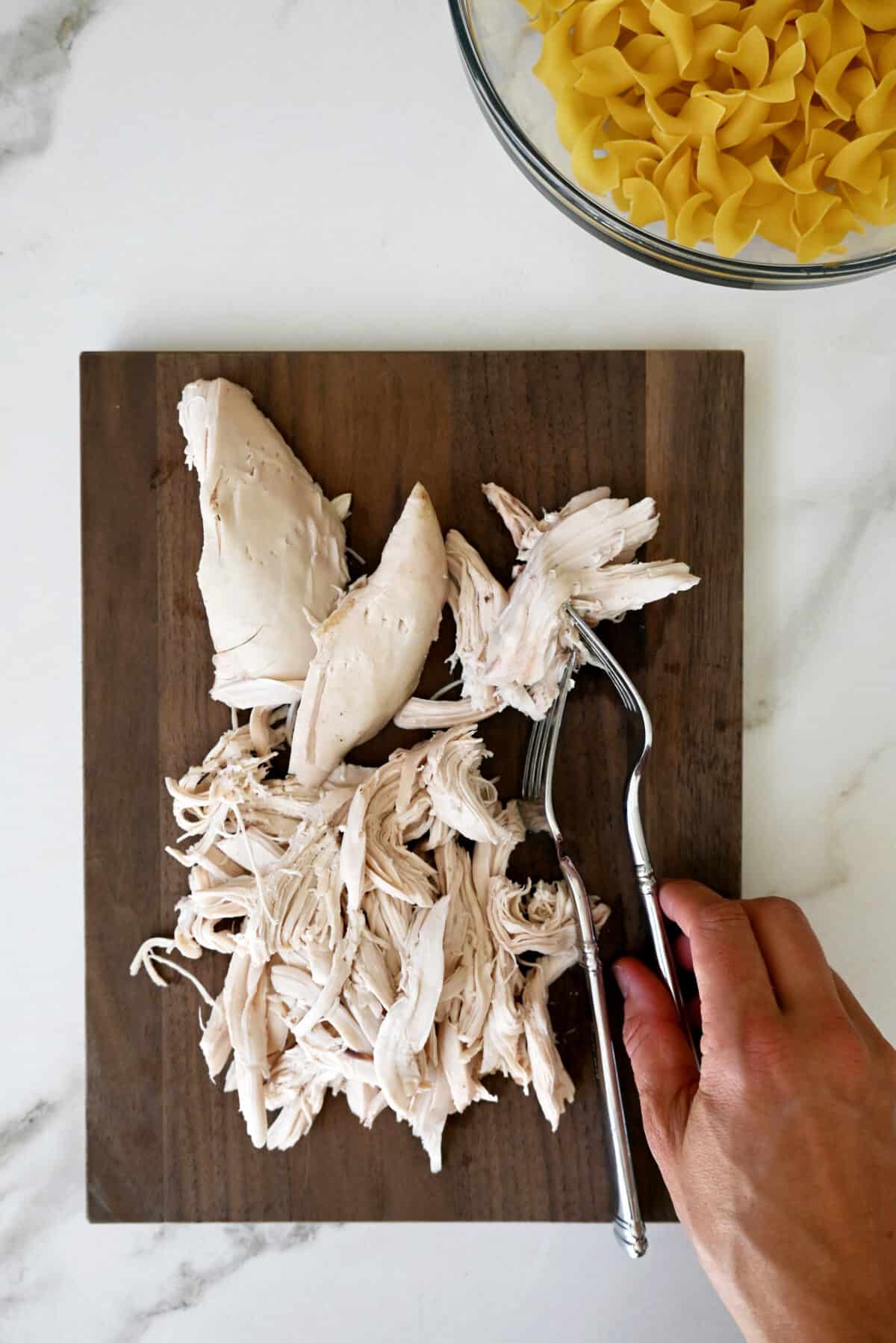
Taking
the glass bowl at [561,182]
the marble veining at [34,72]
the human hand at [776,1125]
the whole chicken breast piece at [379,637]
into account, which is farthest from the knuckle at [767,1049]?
the marble veining at [34,72]

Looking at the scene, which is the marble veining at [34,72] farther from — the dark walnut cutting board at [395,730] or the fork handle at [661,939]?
the fork handle at [661,939]

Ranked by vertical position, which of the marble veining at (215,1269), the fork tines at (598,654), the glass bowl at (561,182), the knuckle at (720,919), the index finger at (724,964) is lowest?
the marble veining at (215,1269)

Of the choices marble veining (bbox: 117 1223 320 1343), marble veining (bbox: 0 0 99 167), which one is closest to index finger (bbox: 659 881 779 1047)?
marble veining (bbox: 117 1223 320 1343)

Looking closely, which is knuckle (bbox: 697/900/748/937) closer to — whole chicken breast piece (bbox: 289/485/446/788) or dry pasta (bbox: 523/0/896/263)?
whole chicken breast piece (bbox: 289/485/446/788)

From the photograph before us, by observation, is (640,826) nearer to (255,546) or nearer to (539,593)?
(539,593)

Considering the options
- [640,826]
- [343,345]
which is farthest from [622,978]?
[343,345]

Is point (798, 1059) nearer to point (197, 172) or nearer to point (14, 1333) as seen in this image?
point (14, 1333)

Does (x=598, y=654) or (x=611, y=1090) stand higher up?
(x=598, y=654)
